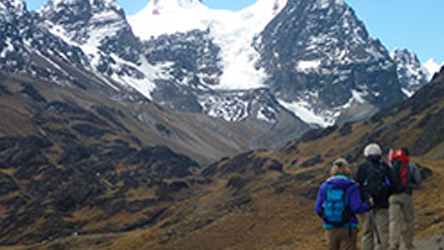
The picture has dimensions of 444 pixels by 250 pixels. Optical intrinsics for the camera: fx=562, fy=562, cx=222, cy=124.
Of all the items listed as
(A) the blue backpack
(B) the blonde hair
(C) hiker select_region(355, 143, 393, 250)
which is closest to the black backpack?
(C) hiker select_region(355, 143, 393, 250)

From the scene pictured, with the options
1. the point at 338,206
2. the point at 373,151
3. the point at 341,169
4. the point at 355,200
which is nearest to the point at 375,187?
the point at 373,151

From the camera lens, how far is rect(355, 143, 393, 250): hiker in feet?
49.5

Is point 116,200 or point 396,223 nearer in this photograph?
point 396,223

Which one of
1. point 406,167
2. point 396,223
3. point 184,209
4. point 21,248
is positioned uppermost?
point 406,167

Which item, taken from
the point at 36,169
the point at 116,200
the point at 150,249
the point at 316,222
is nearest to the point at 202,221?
the point at 150,249

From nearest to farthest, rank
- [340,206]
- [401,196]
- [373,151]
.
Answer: [340,206]
[373,151]
[401,196]

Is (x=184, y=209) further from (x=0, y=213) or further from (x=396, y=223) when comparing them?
(x=396, y=223)

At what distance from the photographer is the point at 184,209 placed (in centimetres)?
11094

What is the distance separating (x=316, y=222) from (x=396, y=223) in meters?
44.2

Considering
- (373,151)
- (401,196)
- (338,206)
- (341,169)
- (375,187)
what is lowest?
(401,196)

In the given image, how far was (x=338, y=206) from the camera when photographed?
1339 cm

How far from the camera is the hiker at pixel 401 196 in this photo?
16672mm

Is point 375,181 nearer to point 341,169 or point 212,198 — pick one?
point 341,169

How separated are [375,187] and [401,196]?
2183 millimetres
